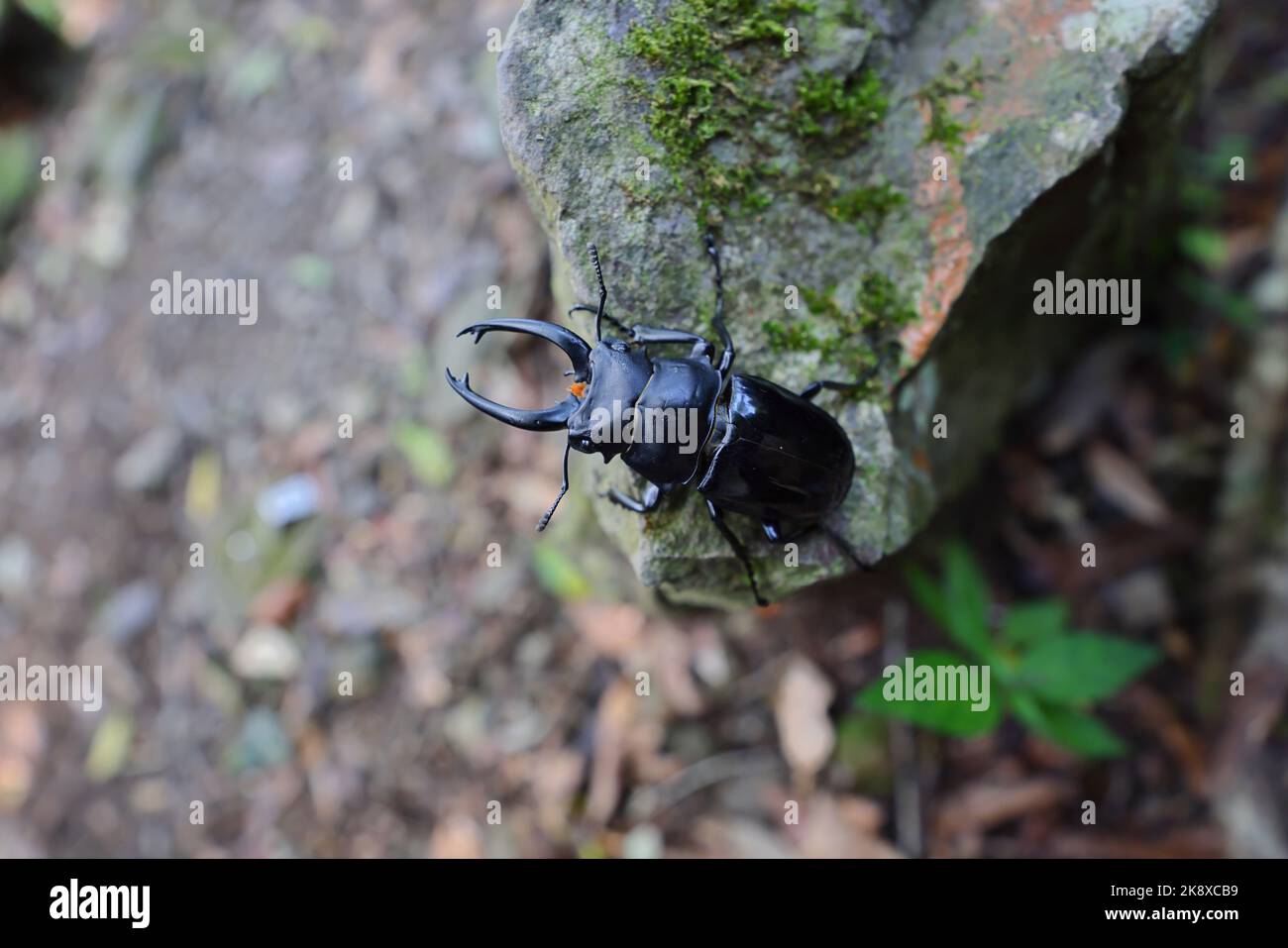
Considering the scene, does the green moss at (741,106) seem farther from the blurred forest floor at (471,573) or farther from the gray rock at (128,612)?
the gray rock at (128,612)

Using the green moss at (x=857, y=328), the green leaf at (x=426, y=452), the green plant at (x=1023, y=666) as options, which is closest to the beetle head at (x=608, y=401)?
the green moss at (x=857, y=328)

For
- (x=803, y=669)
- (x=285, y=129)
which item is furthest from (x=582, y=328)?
(x=285, y=129)

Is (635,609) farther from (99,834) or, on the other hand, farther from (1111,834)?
(99,834)

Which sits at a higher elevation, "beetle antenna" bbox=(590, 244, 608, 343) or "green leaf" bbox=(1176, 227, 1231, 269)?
"green leaf" bbox=(1176, 227, 1231, 269)

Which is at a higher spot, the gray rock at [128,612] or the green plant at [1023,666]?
the gray rock at [128,612]

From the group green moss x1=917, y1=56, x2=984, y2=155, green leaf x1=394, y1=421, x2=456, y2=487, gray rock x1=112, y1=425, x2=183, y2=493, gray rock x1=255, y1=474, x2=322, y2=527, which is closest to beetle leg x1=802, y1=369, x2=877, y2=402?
green moss x1=917, y1=56, x2=984, y2=155

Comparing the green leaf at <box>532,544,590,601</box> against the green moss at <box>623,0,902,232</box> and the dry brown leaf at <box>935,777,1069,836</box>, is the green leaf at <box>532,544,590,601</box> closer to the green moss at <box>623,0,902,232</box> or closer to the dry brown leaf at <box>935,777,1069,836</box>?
the dry brown leaf at <box>935,777,1069,836</box>
